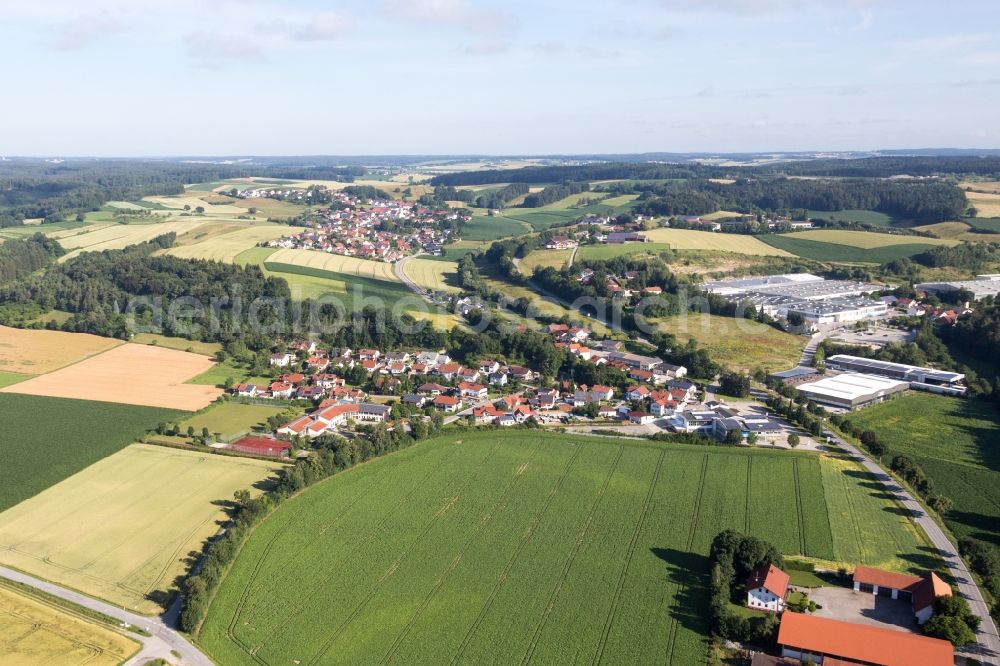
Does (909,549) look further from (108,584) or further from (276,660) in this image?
(108,584)

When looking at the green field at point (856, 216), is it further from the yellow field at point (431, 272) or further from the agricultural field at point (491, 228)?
the yellow field at point (431, 272)

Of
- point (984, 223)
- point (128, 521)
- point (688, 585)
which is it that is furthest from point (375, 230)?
point (688, 585)

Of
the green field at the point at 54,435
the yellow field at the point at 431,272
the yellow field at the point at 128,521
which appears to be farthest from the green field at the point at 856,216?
the yellow field at the point at 128,521

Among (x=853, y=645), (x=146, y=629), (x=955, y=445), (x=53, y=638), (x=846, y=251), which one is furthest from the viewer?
(x=846, y=251)

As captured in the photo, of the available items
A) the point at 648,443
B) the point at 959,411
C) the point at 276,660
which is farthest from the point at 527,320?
the point at 276,660

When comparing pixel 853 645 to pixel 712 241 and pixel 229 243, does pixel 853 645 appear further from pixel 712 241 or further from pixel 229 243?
pixel 229 243

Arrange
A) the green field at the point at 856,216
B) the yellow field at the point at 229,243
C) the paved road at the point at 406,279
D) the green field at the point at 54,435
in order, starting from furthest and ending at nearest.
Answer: the green field at the point at 856,216
the yellow field at the point at 229,243
the paved road at the point at 406,279
the green field at the point at 54,435

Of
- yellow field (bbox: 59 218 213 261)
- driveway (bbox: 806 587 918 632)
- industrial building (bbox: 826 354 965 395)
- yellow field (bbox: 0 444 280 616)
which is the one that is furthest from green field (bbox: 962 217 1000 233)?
yellow field (bbox: 59 218 213 261)

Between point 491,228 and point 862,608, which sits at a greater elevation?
point 491,228
